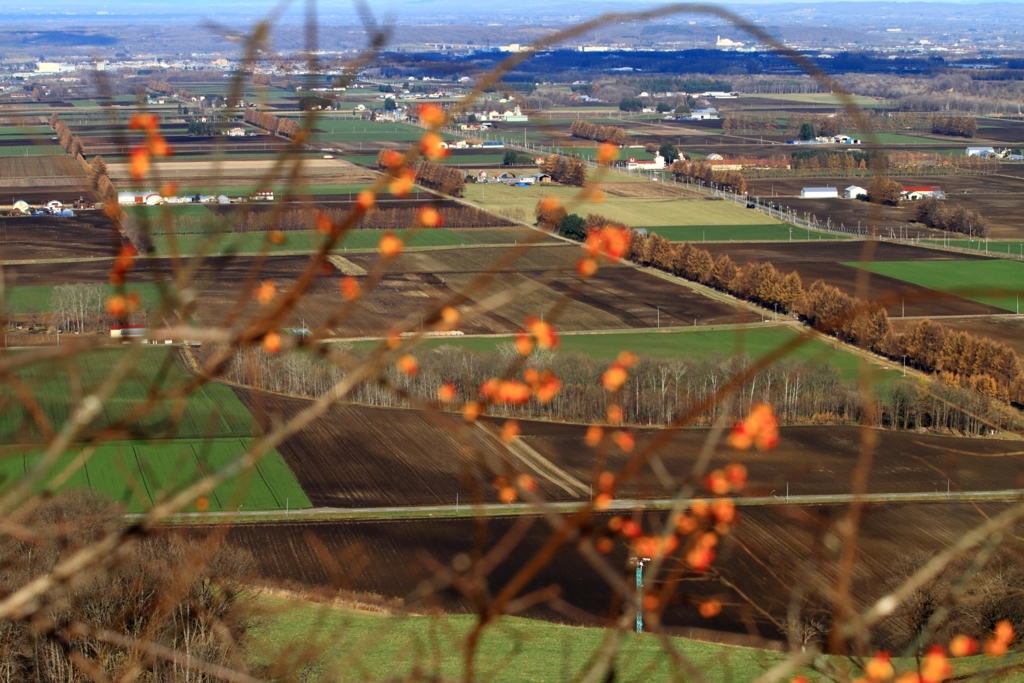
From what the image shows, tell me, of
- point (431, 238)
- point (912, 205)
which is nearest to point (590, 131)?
point (912, 205)

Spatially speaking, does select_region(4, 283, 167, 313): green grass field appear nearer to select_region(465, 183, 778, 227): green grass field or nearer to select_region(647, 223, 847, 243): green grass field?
select_region(465, 183, 778, 227): green grass field

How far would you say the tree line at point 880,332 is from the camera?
3177cm

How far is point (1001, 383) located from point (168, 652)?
32.3 m

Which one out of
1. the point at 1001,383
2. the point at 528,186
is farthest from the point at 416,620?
the point at 528,186

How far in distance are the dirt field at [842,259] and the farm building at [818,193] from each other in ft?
47.8

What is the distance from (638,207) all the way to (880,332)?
31610mm

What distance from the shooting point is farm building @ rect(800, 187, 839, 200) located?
72375mm

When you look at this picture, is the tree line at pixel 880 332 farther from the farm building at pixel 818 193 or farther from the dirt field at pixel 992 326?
the farm building at pixel 818 193

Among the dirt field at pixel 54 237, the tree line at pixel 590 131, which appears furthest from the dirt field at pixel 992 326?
the tree line at pixel 590 131

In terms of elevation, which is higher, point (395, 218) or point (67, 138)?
point (67, 138)

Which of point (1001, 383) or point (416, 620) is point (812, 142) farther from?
point (416, 620)

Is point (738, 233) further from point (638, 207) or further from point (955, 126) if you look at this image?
point (955, 126)

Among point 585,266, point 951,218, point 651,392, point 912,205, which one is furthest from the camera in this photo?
point 912,205

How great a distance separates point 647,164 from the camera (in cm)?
8581
